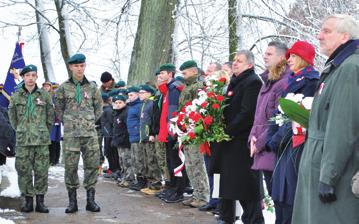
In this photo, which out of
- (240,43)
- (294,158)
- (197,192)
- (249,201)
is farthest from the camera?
(240,43)

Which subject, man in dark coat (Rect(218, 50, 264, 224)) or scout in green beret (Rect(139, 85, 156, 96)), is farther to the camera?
scout in green beret (Rect(139, 85, 156, 96))

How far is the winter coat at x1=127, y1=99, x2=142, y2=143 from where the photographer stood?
10.2 metres

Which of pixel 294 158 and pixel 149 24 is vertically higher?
pixel 149 24

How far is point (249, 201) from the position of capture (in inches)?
245

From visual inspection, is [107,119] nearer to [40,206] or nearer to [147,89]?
[147,89]

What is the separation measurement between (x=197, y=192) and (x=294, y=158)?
136 inches

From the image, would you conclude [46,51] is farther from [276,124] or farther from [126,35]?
[276,124]

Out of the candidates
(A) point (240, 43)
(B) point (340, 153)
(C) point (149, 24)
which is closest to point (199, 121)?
(B) point (340, 153)

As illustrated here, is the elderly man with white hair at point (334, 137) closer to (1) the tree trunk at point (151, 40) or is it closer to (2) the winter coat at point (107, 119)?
(1) the tree trunk at point (151, 40)

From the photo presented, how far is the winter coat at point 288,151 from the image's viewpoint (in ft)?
16.0

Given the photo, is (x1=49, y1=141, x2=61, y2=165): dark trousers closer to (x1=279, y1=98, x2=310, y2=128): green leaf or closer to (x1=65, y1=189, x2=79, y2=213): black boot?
(x1=65, y1=189, x2=79, y2=213): black boot

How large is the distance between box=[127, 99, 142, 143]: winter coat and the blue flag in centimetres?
271

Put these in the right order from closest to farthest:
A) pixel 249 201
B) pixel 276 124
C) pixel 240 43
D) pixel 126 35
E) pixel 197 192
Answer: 1. pixel 276 124
2. pixel 249 201
3. pixel 197 192
4. pixel 240 43
5. pixel 126 35

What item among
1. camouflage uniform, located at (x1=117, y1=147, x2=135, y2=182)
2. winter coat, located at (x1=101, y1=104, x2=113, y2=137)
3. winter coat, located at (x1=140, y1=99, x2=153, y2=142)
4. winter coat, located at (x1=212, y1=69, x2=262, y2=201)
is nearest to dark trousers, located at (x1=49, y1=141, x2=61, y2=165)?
winter coat, located at (x1=101, y1=104, x2=113, y2=137)
